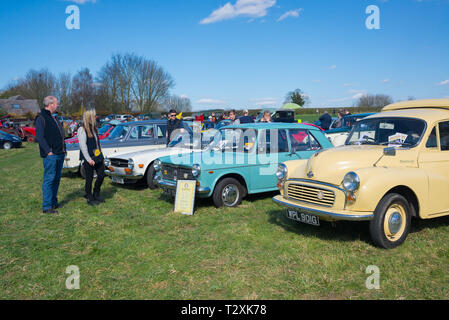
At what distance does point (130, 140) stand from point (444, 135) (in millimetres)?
7876

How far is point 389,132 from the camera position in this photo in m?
5.13

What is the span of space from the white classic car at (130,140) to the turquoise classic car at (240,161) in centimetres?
311

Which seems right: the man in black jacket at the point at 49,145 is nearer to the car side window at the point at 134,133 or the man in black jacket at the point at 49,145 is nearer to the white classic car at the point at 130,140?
the white classic car at the point at 130,140

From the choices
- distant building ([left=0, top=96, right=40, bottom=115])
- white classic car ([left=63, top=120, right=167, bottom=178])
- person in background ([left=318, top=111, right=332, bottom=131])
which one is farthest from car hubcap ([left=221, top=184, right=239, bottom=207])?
distant building ([left=0, top=96, right=40, bottom=115])

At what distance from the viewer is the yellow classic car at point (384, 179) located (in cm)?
416

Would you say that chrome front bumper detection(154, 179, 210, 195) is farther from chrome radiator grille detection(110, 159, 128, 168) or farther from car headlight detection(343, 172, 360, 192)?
car headlight detection(343, 172, 360, 192)

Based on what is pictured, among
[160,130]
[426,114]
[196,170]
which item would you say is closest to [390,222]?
[426,114]

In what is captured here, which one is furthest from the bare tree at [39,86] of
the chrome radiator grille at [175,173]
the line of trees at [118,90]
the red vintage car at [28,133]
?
the chrome radiator grille at [175,173]

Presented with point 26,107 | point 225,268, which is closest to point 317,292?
point 225,268

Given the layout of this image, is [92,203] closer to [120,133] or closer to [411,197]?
[120,133]

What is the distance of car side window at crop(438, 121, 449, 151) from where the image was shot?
16.0ft

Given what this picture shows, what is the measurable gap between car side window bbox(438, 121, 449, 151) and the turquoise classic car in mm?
2564

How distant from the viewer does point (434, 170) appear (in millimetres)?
4633
